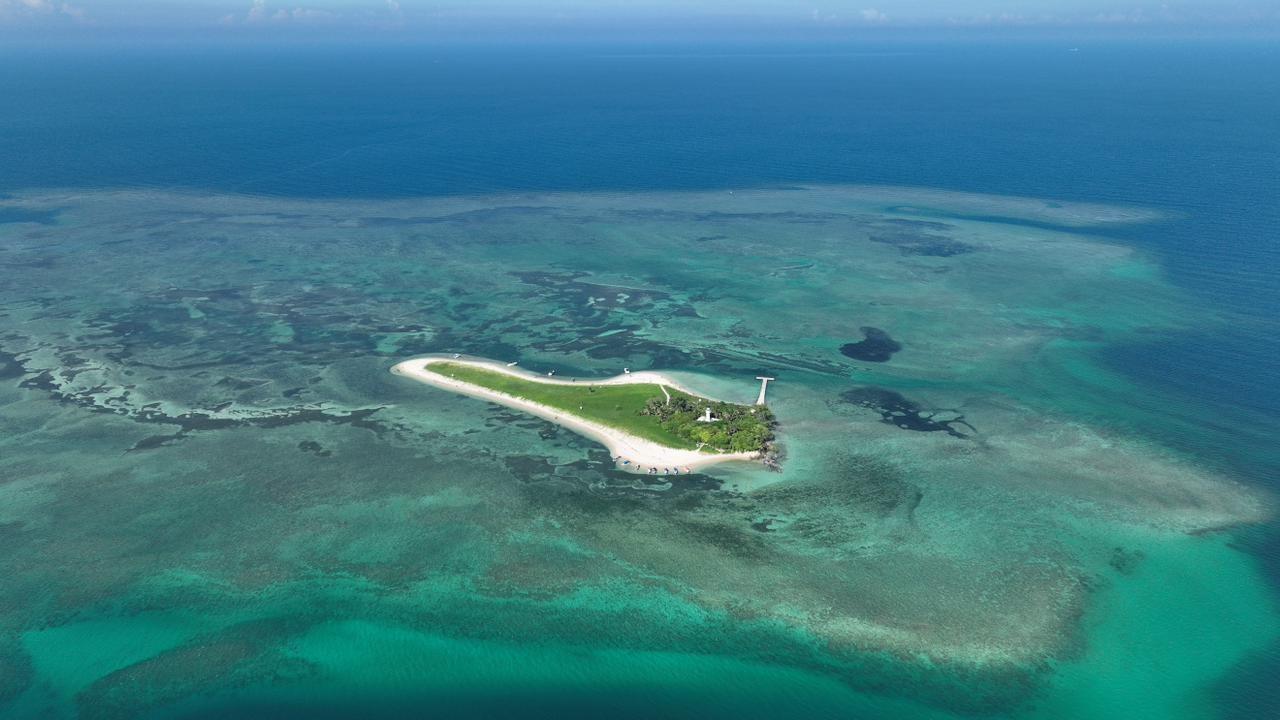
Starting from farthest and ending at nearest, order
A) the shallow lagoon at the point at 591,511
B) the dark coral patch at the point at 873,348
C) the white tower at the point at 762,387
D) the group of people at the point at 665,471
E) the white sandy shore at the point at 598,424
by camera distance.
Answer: the dark coral patch at the point at 873,348
the white tower at the point at 762,387
the white sandy shore at the point at 598,424
the group of people at the point at 665,471
the shallow lagoon at the point at 591,511

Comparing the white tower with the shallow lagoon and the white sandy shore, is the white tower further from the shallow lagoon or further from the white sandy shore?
the white sandy shore

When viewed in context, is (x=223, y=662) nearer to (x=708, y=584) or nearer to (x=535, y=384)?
(x=708, y=584)

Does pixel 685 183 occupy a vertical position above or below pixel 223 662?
above

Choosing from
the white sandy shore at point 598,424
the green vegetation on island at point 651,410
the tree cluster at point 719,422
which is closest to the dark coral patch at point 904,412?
the tree cluster at point 719,422

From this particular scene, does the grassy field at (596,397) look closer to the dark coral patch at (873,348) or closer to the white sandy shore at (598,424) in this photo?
the white sandy shore at (598,424)

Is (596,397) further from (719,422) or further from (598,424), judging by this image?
(719,422)

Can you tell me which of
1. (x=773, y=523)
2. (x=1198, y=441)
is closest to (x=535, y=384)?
(x=773, y=523)
